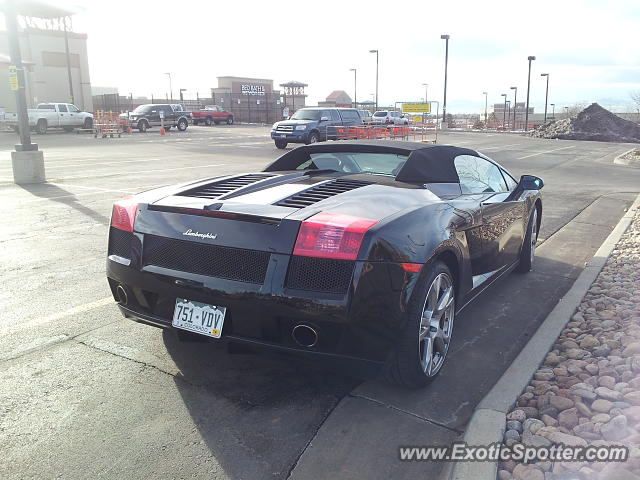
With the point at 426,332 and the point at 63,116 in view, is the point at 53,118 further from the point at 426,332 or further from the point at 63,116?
the point at 426,332

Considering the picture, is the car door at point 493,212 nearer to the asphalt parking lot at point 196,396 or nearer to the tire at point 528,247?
the tire at point 528,247

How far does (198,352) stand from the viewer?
3863 millimetres

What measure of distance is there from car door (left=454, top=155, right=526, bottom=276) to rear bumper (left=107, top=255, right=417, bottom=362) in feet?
4.79

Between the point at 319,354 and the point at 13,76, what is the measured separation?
39.2ft

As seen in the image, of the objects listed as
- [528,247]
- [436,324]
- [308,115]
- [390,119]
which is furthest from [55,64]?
[436,324]

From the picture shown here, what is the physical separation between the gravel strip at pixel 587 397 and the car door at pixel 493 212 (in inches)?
29.5

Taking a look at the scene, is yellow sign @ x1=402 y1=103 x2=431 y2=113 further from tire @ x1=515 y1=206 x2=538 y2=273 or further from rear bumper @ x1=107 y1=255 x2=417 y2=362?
rear bumper @ x1=107 y1=255 x2=417 y2=362

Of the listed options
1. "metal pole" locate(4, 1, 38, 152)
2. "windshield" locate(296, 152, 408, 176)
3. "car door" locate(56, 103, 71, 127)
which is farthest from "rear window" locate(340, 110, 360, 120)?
"windshield" locate(296, 152, 408, 176)

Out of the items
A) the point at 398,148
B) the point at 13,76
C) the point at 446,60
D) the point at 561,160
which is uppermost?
the point at 446,60

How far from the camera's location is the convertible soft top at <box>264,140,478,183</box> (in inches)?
160

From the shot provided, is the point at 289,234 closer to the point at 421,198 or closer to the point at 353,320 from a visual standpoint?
the point at 353,320

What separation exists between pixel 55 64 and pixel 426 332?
54.8 metres

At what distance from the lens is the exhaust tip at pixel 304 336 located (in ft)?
9.55

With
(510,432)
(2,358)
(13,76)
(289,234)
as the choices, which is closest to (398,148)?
(289,234)
